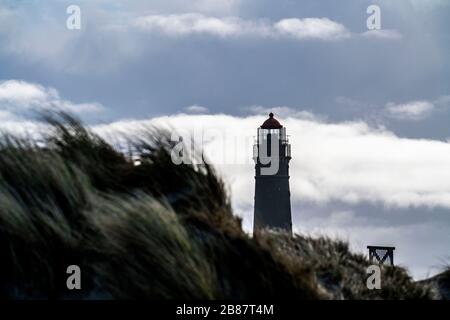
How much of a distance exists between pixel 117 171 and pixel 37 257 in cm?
126

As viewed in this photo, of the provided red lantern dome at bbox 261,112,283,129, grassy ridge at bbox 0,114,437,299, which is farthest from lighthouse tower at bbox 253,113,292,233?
grassy ridge at bbox 0,114,437,299

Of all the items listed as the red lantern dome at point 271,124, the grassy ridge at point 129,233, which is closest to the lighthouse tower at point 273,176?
the red lantern dome at point 271,124

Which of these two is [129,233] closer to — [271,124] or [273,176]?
[273,176]

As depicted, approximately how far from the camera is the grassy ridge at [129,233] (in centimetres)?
591

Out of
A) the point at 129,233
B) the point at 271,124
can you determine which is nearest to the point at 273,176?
the point at 271,124

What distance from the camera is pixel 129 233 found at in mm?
5996

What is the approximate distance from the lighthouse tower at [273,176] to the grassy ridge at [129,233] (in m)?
18.2

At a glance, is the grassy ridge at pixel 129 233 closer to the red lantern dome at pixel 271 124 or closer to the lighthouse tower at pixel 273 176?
the lighthouse tower at pixel 273 176

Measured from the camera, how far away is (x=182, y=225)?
6375mm

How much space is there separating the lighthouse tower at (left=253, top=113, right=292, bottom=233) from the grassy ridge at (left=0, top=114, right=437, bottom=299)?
18.2 metres

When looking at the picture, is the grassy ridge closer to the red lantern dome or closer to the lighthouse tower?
the lighthouse tower

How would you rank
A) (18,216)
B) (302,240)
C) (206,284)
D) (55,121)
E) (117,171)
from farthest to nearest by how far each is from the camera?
(302,240) < (55,121) < (117,171) < (18,216) < (206,284)
